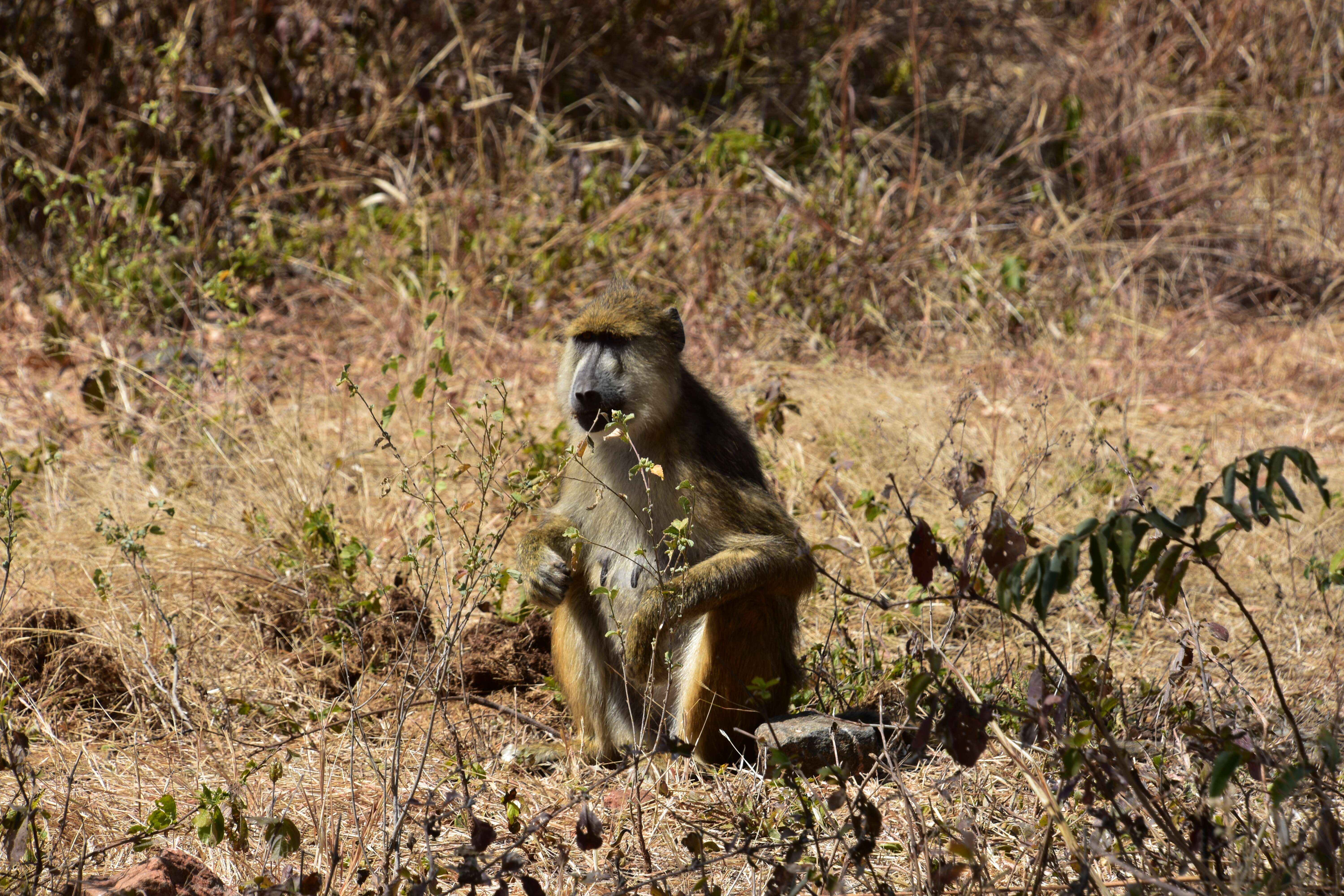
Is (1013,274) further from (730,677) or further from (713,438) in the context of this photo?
(730,677)

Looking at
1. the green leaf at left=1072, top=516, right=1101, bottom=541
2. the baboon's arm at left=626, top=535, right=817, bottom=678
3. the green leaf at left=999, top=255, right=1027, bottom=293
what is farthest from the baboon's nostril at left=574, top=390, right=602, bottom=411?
the green leaf at left=999, top=255, right=1027, bottom=293

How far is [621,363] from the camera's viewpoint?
14.3ft

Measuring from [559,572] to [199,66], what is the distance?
249 inches

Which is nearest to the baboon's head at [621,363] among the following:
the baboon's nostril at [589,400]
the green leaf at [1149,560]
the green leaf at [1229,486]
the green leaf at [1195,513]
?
the baboon's nostril at [589,400]

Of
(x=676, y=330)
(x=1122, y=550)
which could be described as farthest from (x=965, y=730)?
(x=676, y=330)

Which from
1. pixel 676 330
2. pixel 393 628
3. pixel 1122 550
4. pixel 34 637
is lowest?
pixel 34 637

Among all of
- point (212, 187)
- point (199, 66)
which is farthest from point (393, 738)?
point (199, 66)

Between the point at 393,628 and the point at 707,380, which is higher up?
the point at 707,380

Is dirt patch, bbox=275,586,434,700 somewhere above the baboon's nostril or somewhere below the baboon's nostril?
below

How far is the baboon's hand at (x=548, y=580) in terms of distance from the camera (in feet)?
13.9

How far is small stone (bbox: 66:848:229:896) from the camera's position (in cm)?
291

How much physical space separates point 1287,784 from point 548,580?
8.25 feet

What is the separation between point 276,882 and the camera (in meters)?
3.14

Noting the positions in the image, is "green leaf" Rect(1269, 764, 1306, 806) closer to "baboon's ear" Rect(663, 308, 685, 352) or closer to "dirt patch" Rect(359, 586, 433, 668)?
"baboon's ear" Rect(663, 308, 685, 352)
